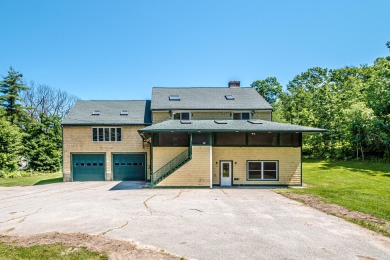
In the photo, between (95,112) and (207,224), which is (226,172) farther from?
(95,112)

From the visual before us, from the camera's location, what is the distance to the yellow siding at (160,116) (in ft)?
73.3

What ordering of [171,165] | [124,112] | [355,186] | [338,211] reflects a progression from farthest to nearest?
[124,112], [171,165], [355,186], [338,211]

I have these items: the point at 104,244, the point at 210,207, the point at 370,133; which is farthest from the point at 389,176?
the point at 104,244

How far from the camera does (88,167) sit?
2205 centimetres

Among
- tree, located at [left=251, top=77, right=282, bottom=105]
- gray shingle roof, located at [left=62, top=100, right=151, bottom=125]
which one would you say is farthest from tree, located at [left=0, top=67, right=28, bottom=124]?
tree, located at [left=251, top=77, right=282, bottom=105]

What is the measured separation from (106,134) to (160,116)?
515cm

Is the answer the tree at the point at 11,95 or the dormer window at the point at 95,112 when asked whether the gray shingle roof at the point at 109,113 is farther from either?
the tree at the point at 11,95

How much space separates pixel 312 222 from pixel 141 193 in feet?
32.8

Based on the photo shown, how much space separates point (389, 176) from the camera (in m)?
20.6

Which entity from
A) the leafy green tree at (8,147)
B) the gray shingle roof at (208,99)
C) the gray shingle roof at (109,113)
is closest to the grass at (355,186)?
the gray shingle roof at (208,99)

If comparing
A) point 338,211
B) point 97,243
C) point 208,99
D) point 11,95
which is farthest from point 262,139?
point 11,95

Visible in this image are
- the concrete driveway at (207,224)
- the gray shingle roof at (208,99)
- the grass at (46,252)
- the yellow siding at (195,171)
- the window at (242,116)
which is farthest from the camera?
the window at (242,116)

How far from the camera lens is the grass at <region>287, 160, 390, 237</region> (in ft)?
37.1

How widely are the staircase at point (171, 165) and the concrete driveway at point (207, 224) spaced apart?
3436 millimetres
